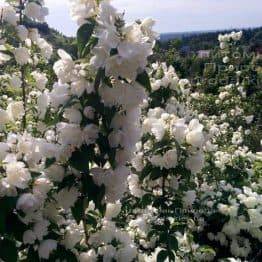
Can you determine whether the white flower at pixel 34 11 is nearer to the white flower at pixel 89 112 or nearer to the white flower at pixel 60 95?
the white flower at pixel 60 95

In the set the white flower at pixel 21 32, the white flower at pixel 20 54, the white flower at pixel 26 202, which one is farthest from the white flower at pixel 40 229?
the white flower at pixel 21 32

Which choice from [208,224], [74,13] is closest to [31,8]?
[74,13]

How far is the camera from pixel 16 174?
2.30 metres

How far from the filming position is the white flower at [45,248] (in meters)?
2.48

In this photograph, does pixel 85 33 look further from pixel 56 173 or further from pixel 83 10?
pixel 56 173

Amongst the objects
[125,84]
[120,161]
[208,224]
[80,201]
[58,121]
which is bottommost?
[208,224]

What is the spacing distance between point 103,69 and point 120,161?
0.49 metres

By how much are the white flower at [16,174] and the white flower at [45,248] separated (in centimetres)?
34

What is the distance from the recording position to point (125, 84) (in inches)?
92.8

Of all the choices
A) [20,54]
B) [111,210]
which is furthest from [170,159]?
→ [20,54]

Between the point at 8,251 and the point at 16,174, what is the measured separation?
34cm

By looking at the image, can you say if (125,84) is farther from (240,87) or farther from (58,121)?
(240,87)

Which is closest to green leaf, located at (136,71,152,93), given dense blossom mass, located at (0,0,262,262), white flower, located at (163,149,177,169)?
dense blossom mass, located at (0,0,262,262)

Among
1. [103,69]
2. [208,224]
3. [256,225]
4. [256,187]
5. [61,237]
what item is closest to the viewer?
[103,69]
